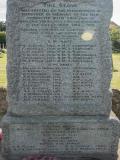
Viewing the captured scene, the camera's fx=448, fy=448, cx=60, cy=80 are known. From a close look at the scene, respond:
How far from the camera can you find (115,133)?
768 cm

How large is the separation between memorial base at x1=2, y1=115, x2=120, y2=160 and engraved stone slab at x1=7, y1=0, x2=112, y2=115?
221mm

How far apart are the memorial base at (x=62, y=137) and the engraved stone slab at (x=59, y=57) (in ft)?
0.72

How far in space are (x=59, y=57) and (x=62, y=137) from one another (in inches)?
54.2

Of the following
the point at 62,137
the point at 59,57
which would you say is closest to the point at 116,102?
the point at 62,137

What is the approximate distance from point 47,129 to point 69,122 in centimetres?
39

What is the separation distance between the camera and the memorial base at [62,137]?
7.64m

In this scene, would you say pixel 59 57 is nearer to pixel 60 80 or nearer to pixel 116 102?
pixel 60 80

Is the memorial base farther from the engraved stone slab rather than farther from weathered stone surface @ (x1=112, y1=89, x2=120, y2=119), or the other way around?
weathered stone surface @ (x1=112, y1=89, x2=120, y2=119)

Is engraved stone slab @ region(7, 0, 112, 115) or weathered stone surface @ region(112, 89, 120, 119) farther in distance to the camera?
weathered stone surface @ region(112, 89, 120, 119)

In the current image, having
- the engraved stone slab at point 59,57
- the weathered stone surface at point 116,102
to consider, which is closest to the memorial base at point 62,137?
the engraved stone slab at point 59,57

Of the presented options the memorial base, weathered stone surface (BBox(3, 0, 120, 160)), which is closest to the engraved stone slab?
weathered stone surface (BBox(3, 0, 120, 160))

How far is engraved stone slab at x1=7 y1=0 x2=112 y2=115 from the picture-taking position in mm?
7586

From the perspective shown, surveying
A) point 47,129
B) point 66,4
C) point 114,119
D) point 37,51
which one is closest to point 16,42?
point 37,51

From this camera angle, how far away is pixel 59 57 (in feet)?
25.2
